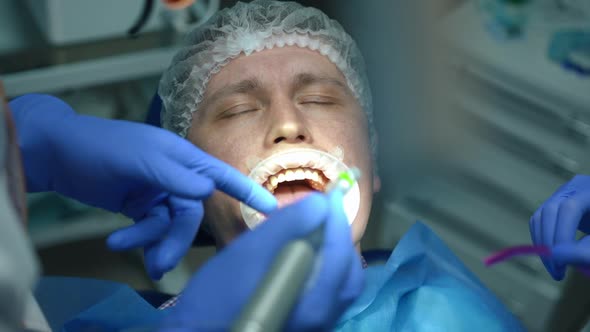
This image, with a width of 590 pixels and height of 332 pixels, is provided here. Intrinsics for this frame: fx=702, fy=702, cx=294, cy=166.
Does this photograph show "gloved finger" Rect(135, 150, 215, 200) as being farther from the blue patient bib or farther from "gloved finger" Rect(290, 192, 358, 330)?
the blue patient bib

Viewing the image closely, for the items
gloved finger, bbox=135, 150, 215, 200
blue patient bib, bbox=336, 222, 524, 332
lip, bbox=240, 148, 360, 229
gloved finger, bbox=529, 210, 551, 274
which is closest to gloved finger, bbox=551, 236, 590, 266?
gloved finger, bbox=529, 210, 551, 274

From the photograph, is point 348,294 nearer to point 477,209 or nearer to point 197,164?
point 197,164

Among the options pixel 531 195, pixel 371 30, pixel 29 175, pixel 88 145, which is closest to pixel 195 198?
pixel 88 145

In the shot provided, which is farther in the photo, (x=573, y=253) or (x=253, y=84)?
(x=253, y=84)

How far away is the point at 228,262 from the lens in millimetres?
891

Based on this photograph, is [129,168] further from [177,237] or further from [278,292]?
[278,292]

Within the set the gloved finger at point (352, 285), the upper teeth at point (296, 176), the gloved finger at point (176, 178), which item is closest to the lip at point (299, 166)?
the upper teeth at point (296, 176)

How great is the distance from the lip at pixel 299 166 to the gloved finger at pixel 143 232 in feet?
0.49

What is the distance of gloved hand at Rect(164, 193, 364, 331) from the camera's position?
85cm

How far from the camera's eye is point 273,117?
1350 millimetres

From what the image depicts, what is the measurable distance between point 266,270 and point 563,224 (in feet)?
2.20

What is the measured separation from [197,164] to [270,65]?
0.33 meters

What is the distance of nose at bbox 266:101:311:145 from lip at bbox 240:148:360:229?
31 millimetres

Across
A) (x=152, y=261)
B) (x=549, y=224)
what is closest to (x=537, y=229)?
(x=549, y=224)
